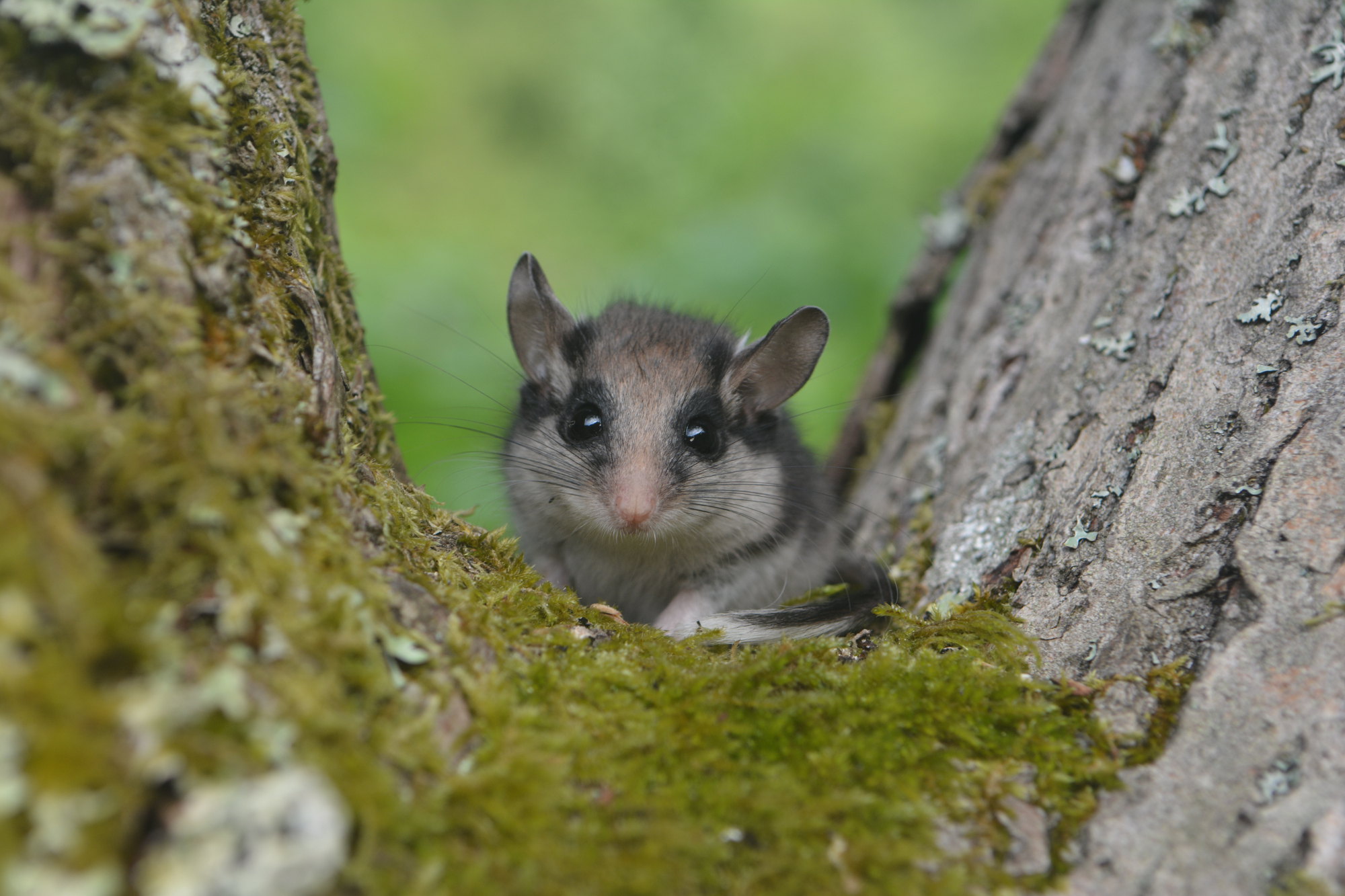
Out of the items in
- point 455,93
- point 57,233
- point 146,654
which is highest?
point 455,93

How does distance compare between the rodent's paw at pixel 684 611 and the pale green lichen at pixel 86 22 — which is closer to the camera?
the pale green lichen at pixel 86 22

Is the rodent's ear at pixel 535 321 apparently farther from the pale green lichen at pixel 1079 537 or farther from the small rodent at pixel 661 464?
the pale green lichen at pixel 1079 537

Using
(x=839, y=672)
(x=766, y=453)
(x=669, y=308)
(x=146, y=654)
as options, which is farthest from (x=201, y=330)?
(x=669, y=308)

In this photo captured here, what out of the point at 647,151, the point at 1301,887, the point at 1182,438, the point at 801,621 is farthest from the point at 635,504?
the point at 647,151

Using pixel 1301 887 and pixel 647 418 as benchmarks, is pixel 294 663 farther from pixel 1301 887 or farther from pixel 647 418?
pixel 647 418

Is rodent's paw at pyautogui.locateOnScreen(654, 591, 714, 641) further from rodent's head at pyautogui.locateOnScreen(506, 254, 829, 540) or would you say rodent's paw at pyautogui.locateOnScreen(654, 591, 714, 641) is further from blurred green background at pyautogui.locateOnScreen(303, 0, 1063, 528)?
blurred green background at pyautogui.locateOnScreen(303, 0, 1063, 528)

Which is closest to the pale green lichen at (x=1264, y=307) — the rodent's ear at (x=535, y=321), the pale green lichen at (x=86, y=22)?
the rodent's ear at (x=535, y=321)

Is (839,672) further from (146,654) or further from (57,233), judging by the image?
(57,233)
